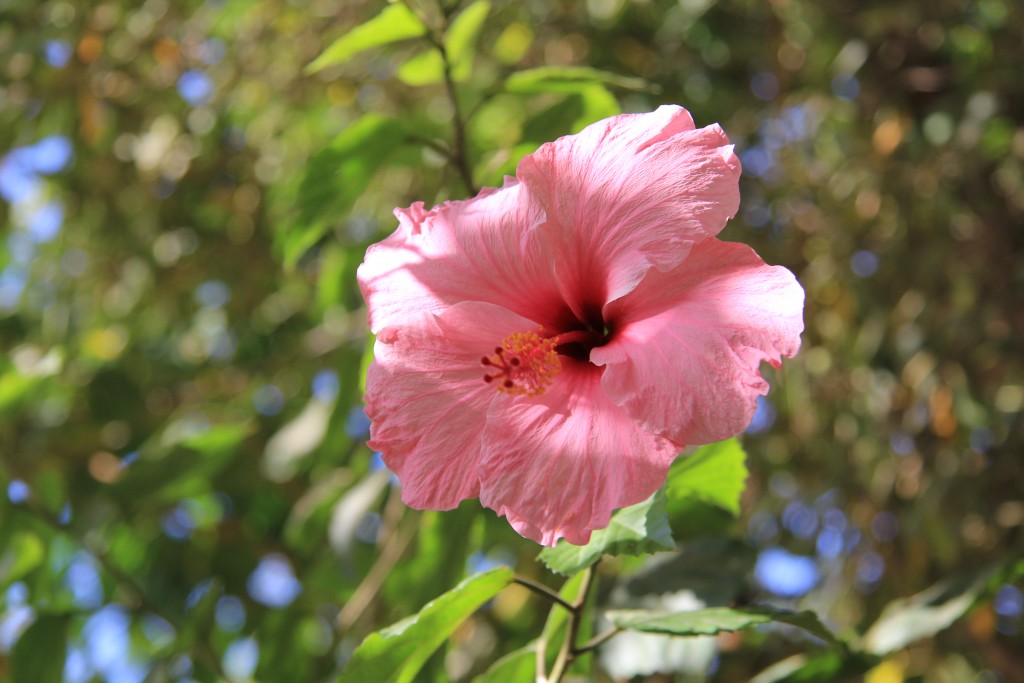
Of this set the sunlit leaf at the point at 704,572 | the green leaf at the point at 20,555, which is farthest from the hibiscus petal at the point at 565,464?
the green leaf at the point at 20,555

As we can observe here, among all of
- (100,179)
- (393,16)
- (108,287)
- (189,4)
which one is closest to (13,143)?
(100,179)

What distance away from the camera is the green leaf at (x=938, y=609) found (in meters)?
1.07

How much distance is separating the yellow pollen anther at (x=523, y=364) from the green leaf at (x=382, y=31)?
48 centimetres

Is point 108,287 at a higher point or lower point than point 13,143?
lower

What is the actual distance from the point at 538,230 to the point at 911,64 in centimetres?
157

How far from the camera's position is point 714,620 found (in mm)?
846

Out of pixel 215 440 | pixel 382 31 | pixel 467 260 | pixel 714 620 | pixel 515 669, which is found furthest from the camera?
pixel 215 440

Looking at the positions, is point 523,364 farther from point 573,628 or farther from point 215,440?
point 215,440

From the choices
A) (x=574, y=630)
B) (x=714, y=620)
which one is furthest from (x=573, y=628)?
(x=714, y=620)

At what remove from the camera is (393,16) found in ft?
3.48

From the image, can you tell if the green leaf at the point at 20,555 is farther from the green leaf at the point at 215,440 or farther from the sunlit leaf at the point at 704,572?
the sunlit leaf at the point at 704,572

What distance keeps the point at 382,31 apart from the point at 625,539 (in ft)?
2.18

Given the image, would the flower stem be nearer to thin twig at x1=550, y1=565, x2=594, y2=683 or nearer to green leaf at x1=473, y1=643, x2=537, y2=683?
thin twig at x1=550, y1=565, x2=594, y2=683

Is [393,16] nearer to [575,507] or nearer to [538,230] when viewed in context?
[538,230]
